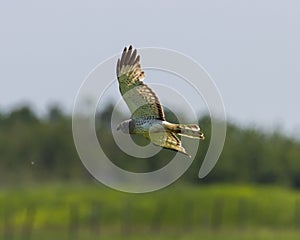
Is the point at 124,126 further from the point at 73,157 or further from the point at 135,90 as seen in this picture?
the point at 73,157

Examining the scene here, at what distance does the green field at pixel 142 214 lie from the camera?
28547mm

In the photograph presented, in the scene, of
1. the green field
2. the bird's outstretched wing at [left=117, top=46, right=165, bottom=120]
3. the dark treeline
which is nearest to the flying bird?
the bird's outstretched wing at [left=117, top=46, right=165, bottom=120]

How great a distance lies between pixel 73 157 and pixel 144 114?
31.0m

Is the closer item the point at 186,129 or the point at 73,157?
the point at 186,129

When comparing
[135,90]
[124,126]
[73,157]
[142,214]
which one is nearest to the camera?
[124,126]

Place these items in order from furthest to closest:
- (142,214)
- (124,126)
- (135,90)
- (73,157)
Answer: (73,157), (142,214), (135,90), (124,126)

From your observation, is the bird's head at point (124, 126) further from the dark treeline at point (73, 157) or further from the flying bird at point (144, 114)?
the dark treeline at point (73, 157)

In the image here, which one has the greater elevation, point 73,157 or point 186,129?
point 73,157

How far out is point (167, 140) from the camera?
487 centimetres

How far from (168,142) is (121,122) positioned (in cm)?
20

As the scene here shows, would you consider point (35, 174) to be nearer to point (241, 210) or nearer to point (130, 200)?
point (130, 200)

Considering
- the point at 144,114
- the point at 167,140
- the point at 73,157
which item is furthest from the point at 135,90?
the point at 73,157

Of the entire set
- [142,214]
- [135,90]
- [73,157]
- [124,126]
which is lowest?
[124,126]

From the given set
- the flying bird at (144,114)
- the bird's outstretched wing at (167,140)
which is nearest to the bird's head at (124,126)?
the flying bird at (144,114)
